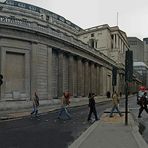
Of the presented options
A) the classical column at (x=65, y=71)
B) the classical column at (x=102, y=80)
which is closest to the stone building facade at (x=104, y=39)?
the classical column at (x=102, y=80)

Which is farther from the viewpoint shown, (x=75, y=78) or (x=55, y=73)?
(x=75, y=78)

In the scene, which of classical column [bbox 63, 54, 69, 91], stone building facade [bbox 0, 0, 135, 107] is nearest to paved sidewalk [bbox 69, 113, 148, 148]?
stone building facade [bbox 0, 0, 135, 107]

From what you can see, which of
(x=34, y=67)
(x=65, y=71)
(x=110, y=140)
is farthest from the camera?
(x=65, y=71)

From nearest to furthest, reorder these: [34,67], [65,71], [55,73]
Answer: [34,67]
[55,73]
[65,71]

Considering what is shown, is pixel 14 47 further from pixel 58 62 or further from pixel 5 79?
pixel 58 62

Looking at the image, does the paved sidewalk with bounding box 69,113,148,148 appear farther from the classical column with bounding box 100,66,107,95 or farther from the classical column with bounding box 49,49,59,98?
the classical column with bounding box 100,66,107,95

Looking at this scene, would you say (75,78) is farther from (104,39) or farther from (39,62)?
(104,39)

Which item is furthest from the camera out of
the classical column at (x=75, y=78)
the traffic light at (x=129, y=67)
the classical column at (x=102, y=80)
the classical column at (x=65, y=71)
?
the classical column at (x=102, y=80)

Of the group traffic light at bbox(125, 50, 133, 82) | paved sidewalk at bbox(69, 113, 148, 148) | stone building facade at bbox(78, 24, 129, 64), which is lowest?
paved sidewalk at bbox(69, 113, 148, 148)

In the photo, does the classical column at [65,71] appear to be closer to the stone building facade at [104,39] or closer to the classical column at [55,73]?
the classical column at [55,73]

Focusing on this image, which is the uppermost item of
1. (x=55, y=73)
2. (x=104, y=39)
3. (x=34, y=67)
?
(x=104, y=39)

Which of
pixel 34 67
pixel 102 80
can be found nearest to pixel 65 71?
pixel 34 67

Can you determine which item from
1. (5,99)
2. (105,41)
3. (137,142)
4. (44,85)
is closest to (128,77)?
(137,142)

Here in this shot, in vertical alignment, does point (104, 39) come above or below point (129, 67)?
above
